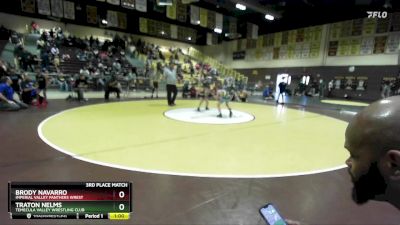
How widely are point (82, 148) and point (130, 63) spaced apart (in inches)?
733

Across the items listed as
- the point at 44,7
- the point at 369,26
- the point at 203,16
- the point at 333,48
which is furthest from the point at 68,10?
the point at 369,26

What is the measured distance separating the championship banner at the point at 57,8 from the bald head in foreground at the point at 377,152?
17212 millimetres

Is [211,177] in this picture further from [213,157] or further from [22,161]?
[22,161]

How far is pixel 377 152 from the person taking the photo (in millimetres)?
500

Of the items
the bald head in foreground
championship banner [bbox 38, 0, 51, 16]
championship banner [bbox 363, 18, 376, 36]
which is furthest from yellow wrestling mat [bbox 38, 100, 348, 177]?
championship banner [bbox 363, 18, 376, 36]

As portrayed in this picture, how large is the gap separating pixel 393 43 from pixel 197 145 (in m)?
18.4

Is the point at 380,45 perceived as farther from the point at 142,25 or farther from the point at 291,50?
the point at 142,25

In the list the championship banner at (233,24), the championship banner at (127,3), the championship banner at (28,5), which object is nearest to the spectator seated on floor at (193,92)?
the championship banner at (127,3)

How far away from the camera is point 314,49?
21.3 m

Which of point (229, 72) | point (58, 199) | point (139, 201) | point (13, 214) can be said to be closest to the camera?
point (58, 199)

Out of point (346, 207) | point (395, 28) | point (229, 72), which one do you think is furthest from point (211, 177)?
point (229, 72)

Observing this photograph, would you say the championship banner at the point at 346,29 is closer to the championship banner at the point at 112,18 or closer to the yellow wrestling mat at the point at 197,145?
the yellow wrestling mat at the point at 197,145
